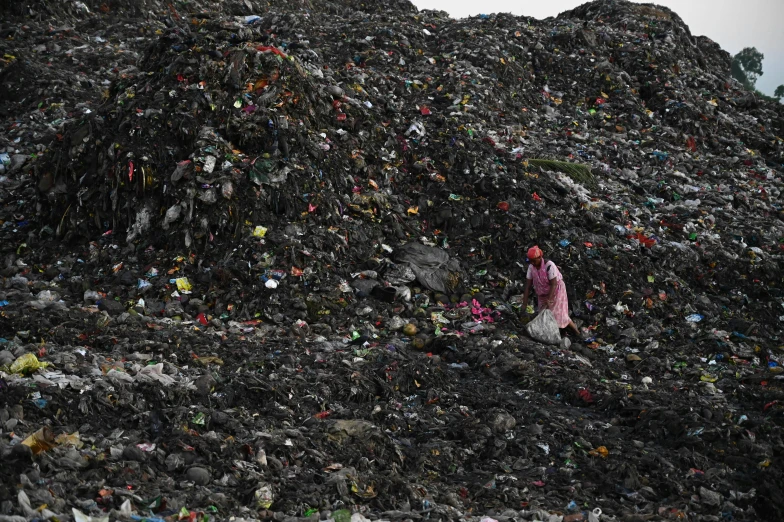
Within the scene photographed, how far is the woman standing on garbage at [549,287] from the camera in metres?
5.36

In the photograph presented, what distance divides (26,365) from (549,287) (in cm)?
405

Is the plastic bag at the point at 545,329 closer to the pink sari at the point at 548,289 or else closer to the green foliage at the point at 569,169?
the pink sari at the point at 548,289

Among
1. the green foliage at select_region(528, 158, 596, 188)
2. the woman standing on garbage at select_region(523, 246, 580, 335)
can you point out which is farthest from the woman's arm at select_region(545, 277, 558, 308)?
the green foliage at select_region(528, 158, 596, 188)

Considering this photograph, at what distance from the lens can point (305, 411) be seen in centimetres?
372

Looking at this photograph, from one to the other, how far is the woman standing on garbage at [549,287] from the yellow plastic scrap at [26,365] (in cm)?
384

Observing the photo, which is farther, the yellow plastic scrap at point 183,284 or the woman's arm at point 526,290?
the woman's arm at point 526,290

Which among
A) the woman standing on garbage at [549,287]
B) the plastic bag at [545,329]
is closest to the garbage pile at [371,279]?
the plastic bag at [545,329]

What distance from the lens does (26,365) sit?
338 centimetres

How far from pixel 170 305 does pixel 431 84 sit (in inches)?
212

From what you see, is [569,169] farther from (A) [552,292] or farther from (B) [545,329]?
(B) [545,329]

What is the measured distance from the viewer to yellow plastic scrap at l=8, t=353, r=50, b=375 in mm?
3332

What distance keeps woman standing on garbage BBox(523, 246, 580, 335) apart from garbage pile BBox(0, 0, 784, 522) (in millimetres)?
263

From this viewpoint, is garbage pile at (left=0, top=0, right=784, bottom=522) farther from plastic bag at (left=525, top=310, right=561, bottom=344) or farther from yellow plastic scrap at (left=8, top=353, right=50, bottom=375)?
plastic bag at (left=525, top=310, right=561, bottom=344)

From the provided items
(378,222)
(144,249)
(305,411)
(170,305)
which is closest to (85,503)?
(305,411)
